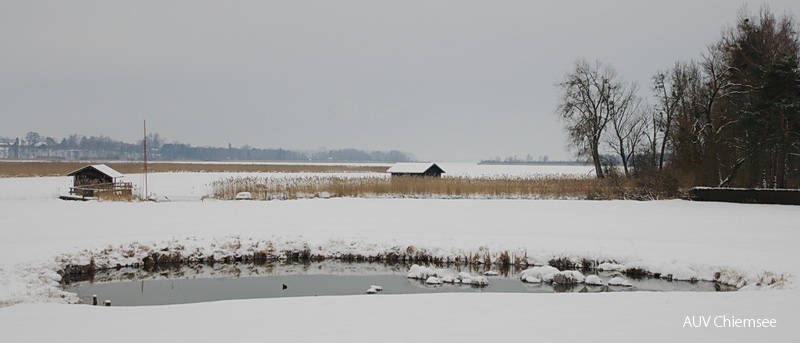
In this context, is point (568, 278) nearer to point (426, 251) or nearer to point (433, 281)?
point (433, 281)

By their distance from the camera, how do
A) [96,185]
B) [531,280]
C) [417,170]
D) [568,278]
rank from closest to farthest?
[568,278] < [531,280] < [96,185] < [417,170]

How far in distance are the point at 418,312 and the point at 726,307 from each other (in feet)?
14.9

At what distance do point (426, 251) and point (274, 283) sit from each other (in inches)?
172

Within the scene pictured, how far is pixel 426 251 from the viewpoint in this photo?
53.3 ft

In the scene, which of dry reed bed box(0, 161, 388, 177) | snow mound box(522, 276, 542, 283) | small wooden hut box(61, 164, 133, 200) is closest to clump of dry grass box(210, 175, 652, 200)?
small wooden hut box(61, 164, 133, 200)

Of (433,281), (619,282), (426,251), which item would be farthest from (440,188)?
(619,282)

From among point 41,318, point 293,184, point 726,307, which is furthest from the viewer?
point 293,184

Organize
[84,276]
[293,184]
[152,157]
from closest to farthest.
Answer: [84,276], [293,184], [152,157]

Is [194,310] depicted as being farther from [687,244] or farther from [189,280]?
[687,244]

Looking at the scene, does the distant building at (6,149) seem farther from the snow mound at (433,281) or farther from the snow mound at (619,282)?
the snow mound at (619,282)

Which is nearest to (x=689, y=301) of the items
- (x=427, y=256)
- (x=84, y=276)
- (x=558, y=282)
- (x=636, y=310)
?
(x=636, y=310)

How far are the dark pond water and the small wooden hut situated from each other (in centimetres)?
1674

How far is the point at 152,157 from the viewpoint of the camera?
199 meters

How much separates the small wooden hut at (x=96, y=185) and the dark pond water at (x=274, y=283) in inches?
659
